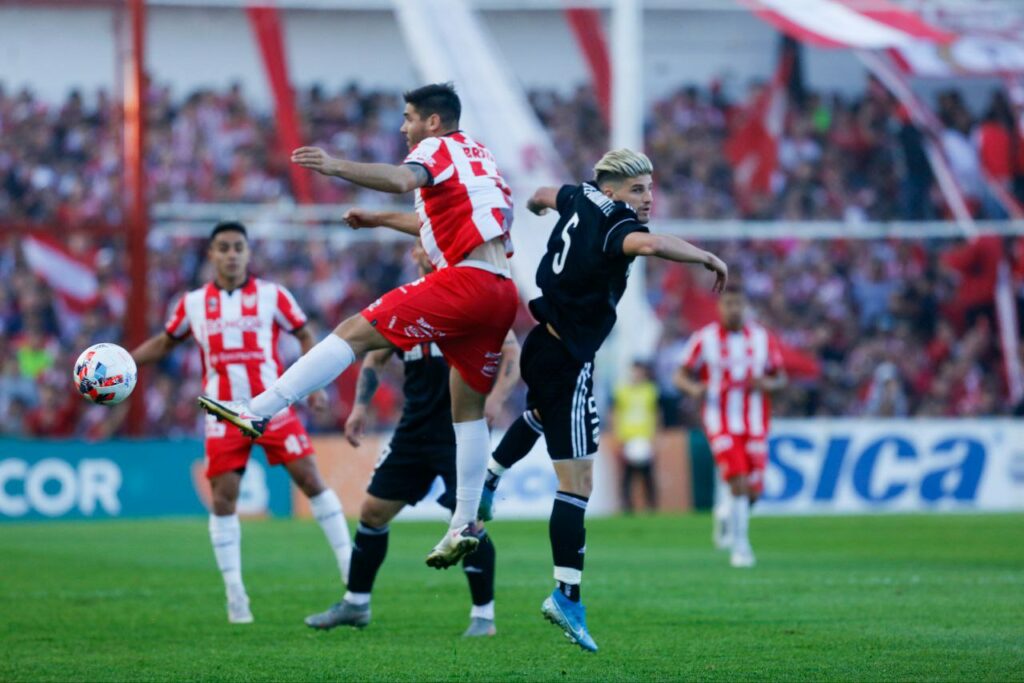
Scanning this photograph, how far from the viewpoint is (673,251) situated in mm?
7453

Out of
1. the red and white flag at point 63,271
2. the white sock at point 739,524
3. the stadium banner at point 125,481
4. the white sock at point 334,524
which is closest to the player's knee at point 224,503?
the white sock at point 334,524

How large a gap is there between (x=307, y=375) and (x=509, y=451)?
127 centimetres

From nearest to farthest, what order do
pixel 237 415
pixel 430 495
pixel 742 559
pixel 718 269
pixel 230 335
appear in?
1. pixel 718 269
2. pixel 237 415
3. pixel 230 335
4. pixel 742 559
5. pixel 430 495

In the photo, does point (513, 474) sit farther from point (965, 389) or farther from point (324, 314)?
point (965, 389)

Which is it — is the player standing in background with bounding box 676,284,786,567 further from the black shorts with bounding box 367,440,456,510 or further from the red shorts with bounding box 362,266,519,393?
the red shorts with bounding box 362,266,519,393

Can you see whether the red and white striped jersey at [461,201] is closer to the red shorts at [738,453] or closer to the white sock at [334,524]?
the white sock at [334,524]

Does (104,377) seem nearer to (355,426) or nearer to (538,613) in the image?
(355,426)

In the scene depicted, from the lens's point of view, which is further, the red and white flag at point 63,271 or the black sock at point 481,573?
the red and white flag at point 63,271

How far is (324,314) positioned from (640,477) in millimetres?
5736

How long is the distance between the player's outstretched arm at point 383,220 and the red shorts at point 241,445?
80.3 inches

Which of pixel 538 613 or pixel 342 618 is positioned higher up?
pixel 342 618

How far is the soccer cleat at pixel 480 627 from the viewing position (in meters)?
9.26

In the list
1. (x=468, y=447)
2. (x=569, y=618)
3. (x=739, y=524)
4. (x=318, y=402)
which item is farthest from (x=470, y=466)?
(x=739, y=524)

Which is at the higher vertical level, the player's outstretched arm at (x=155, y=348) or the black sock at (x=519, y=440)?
the player's outstretched arm at (x=155, y=348)
